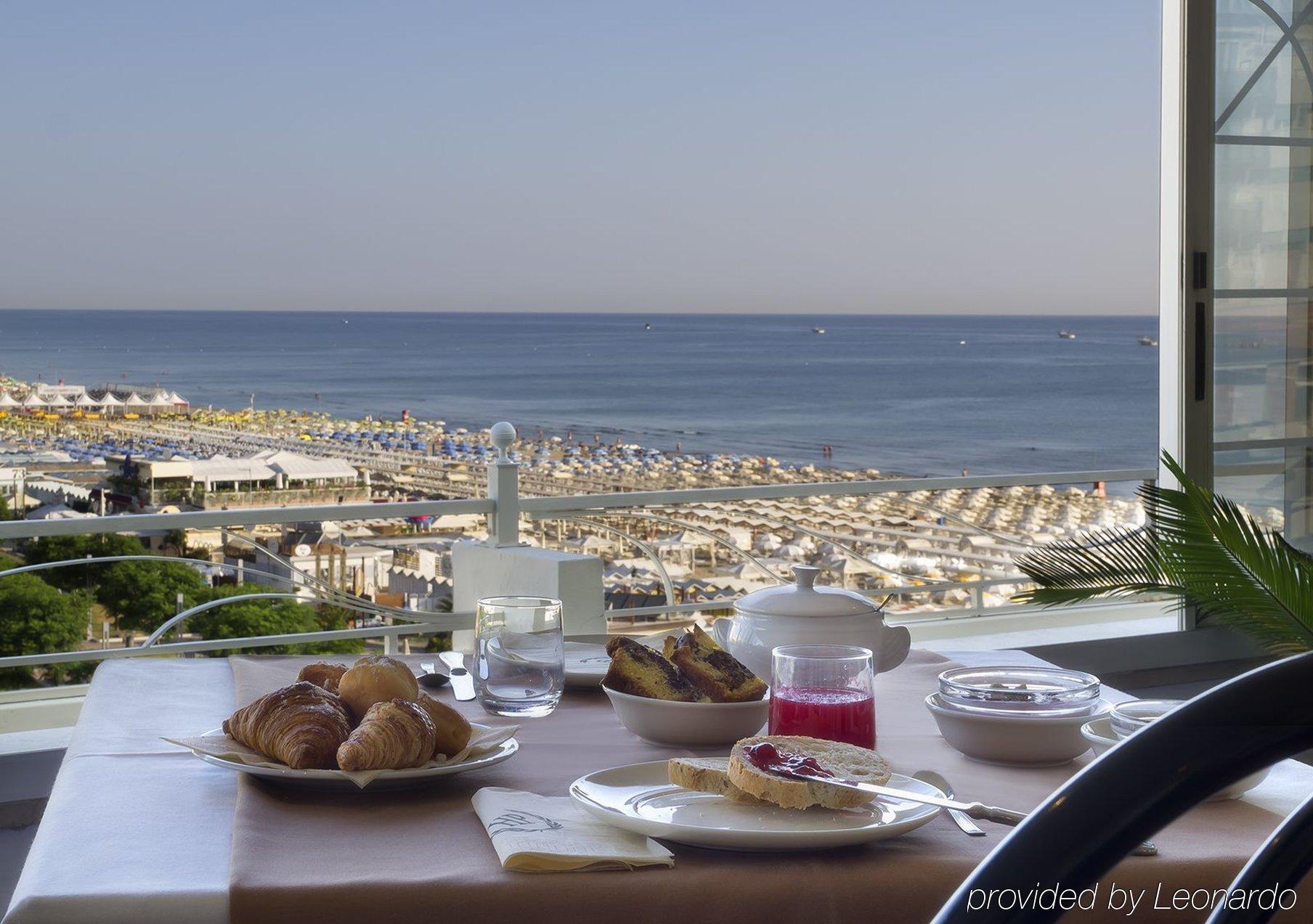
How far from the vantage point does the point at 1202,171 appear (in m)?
3.62

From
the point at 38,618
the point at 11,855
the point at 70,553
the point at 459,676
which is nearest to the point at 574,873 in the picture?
the point at 459,676

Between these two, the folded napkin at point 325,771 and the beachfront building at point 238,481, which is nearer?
the folded napkin at point 325,771

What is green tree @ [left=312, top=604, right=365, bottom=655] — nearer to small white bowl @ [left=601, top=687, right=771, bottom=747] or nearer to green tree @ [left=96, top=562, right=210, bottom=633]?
green tree @ [left=96, top=562, right=210, bottom=633]

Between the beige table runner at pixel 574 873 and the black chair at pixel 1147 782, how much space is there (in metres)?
0.47

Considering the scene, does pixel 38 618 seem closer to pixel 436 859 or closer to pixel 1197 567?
pixel 1197 567

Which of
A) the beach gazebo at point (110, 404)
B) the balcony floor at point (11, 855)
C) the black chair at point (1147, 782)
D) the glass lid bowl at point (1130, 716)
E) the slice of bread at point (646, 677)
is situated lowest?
the balcony floor at point (11, 855)

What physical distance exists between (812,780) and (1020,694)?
1.00 ft

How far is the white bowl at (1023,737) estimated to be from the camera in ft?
3.43

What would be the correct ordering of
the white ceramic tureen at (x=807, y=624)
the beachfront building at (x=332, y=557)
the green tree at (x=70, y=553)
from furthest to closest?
the beachfront building at (x=332, y=557), the green tree at (x=70, y=553), the white ceramic tureen at (x=807, y=624)

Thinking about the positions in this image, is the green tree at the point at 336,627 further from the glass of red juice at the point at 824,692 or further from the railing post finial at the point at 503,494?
the glass of red juice at the point at 824,692

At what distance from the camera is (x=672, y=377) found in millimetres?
37125

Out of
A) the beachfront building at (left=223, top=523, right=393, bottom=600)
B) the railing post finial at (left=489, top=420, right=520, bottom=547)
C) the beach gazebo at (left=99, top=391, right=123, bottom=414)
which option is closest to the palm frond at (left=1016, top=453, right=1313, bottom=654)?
the railing post finial at (left=489, top=420, right=520, bottom=547)

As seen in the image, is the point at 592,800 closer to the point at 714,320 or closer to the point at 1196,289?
the point at 1196,289
